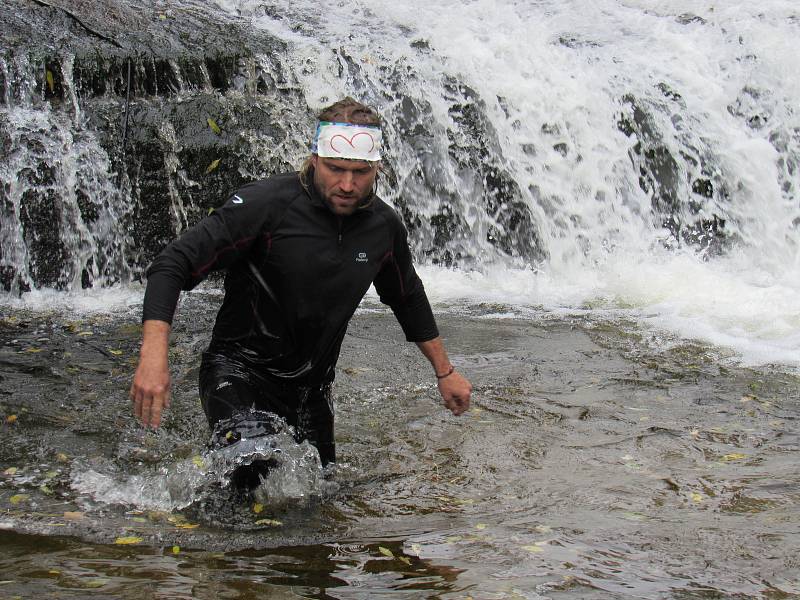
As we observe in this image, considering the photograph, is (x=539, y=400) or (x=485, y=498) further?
(x=539, y=400)

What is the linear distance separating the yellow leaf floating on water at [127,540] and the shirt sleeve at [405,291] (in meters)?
1.44

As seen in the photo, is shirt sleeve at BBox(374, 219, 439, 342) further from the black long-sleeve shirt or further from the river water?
the river water

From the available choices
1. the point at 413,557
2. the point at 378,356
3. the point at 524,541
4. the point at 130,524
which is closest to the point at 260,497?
the point at 130,524

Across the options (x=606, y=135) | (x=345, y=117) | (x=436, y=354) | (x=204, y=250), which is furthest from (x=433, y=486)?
(x=606, y=135)

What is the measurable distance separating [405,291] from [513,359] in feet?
10.7

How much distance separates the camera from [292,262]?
13.6ft

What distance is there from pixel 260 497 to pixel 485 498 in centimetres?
105

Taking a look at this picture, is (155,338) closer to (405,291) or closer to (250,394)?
(250,394)

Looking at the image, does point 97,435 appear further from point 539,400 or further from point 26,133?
point 26,133

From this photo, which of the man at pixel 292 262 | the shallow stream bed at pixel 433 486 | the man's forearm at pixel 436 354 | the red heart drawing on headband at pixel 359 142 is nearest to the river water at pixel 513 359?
the shallow stream bed at pixel 433 486

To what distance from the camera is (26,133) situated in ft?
33.0

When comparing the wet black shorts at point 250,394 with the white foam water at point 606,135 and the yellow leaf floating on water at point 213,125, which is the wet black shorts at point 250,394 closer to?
the white foam water at point 606,135

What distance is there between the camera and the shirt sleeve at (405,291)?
4.52 metres

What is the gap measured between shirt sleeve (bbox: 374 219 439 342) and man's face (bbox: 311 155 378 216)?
35cm
